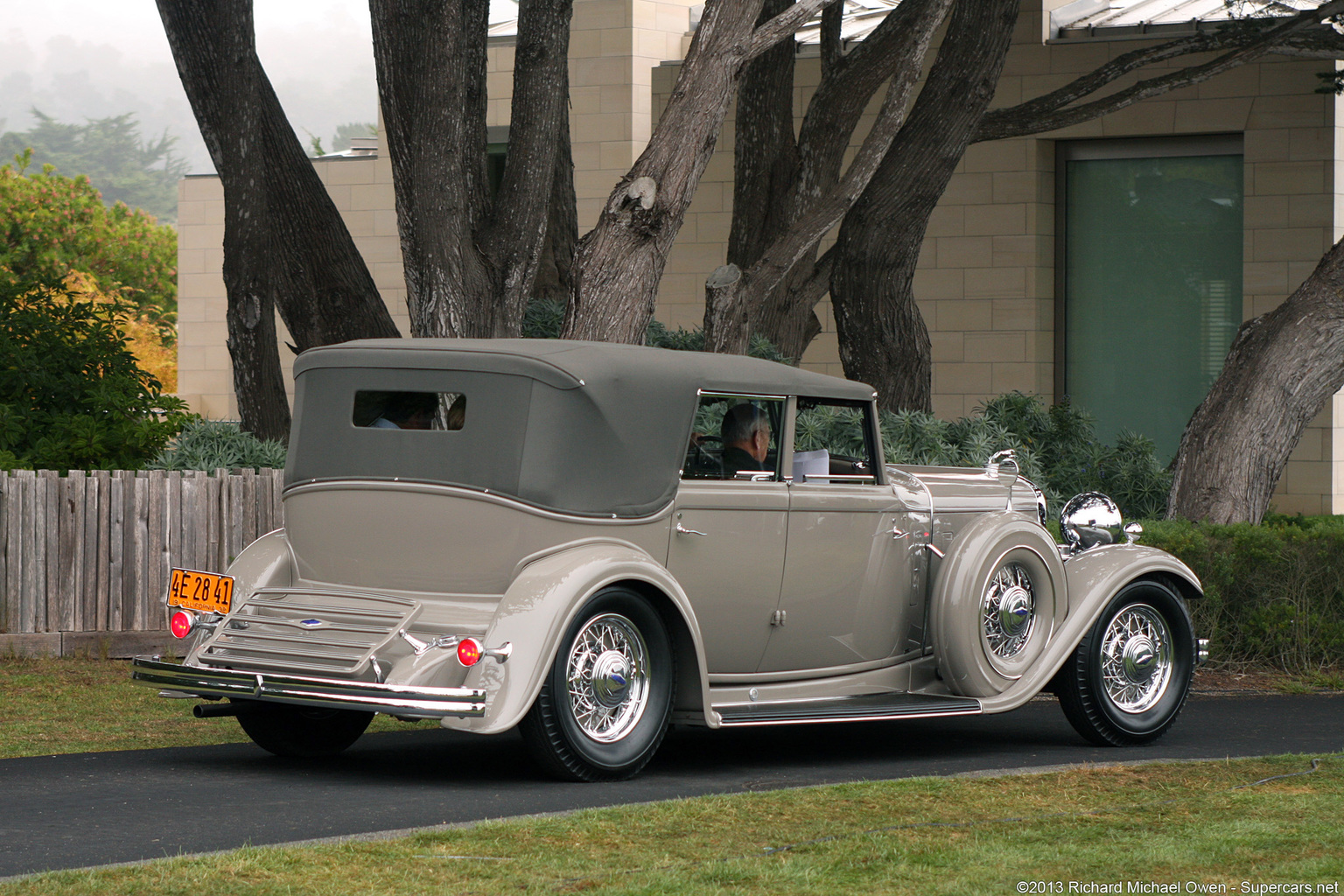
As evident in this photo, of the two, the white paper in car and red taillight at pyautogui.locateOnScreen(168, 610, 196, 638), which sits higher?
the white paper in car

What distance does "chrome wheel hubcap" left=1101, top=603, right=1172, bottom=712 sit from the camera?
27.8 feet

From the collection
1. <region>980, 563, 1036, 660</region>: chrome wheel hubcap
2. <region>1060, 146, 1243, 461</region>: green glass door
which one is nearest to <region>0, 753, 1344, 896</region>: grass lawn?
<region>980, 563, 1036, 660</region>: chrome wheel hubcap

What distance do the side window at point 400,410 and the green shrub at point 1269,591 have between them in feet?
17.7

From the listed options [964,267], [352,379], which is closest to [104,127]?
[964,267]

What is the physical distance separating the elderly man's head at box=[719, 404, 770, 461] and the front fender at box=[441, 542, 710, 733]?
0.94 metres

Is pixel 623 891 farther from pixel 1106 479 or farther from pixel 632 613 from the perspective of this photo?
pixel 1106 479

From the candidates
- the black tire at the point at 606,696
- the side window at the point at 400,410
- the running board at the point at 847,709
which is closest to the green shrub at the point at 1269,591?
the running board at the point at 847,709

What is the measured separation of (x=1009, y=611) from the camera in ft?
27.1

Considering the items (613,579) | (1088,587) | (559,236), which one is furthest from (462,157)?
(613,579)

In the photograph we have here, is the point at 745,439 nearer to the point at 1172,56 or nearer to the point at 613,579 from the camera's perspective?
the point at 613,579

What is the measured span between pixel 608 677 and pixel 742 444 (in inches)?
53.2

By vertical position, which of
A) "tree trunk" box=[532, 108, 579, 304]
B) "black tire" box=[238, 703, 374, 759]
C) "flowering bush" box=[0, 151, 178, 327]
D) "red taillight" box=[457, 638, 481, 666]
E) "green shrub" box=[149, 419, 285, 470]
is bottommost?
"black tire" box=[238, 703, 374, 759]

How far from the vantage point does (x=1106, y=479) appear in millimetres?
14711

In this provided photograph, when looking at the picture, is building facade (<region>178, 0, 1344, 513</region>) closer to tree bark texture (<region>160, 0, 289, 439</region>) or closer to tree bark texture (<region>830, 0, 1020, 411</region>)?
tree bark texture (<region>830, 0, 1020, 411</region>)
